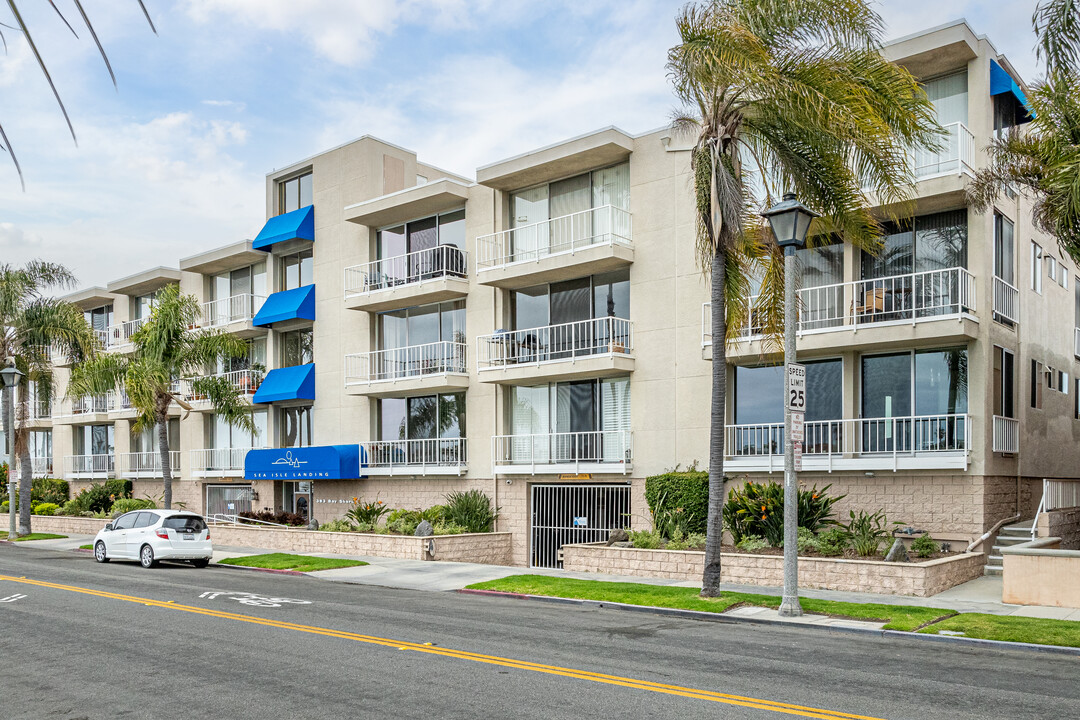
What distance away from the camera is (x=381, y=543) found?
2578 centimetres

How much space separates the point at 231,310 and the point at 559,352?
701 inches

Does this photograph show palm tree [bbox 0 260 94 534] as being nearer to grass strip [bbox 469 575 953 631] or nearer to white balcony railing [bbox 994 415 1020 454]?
grass strip [bbox 469 575 953 631]

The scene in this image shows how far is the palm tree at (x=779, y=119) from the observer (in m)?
14.9

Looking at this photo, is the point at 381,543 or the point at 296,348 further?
the point at 296,348

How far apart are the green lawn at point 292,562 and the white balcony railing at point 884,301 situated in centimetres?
1122

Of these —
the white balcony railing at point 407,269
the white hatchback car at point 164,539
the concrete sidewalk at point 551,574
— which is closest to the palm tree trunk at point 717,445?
the concrete sidewalk at point 551,574

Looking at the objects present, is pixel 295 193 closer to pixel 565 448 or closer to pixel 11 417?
pixel 11 417

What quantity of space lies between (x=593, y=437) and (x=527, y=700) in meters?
16.5

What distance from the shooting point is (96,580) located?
20859 mm

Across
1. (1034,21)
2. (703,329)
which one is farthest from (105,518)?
(1034,21)

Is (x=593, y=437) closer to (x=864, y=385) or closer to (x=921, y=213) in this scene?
(x=864, y=385)

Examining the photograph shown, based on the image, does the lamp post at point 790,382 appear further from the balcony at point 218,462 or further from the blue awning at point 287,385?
the balcony at point 218,462

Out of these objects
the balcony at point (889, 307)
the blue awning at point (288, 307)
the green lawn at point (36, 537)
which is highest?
the blue awning at point (288, 307)

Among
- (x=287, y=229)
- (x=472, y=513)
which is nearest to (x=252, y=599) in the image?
(x=472, y=513)
